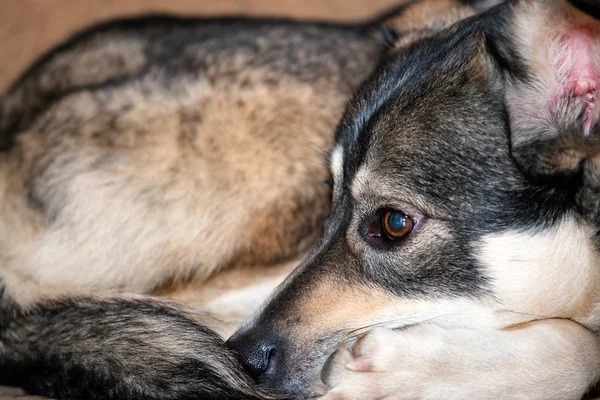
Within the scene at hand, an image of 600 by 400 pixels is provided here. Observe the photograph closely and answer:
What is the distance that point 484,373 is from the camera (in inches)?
79.4

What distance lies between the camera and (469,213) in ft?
6.88

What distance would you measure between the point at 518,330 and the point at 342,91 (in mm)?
1314

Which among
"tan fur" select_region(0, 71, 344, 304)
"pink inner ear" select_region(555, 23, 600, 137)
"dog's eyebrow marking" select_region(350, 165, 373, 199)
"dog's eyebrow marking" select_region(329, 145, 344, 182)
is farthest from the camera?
"tan fur" select_region(0, 71, 344, 304)

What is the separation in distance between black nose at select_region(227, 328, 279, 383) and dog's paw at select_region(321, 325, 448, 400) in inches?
6.5

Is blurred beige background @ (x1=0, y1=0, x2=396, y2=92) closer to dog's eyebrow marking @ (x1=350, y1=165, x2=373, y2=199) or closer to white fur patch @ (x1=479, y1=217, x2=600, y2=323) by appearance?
dog's eyebrow marking @ (x1=350, y1=165, x2=373, y2=199)

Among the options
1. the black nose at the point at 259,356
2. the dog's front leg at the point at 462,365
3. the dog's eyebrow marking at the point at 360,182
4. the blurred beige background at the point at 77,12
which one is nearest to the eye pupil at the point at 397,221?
the dog's eyebrow marking at the point at 360,182

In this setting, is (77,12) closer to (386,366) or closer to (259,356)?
(259,356)

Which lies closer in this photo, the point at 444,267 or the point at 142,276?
the point at 444,267

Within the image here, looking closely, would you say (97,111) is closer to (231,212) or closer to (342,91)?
(231,212)

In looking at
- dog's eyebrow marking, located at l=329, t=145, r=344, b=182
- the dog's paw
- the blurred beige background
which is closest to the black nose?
the dog's paw

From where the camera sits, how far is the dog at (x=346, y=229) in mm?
2035

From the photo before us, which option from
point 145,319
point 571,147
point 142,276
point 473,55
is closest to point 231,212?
point 142,276

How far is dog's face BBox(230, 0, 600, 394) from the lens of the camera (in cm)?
204

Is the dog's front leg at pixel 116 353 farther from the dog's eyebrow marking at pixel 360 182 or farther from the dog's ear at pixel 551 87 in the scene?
the dog's ear at pixel 551 87
